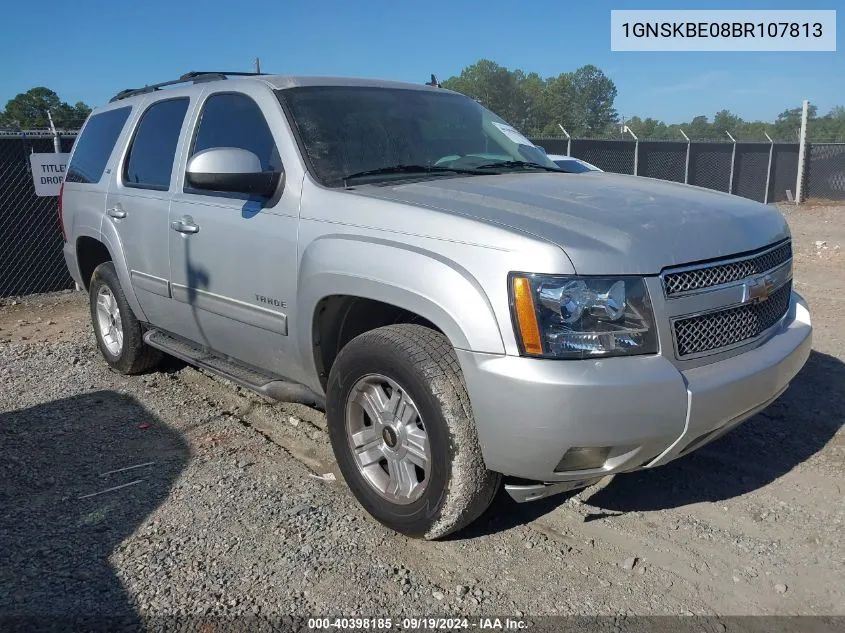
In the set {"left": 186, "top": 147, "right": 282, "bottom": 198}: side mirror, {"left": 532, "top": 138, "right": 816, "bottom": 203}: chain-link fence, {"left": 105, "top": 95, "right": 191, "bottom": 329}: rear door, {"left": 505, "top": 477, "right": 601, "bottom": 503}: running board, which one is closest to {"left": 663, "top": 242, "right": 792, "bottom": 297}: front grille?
{"left": 505, "top": 477, "right": 601, "bottom": 503}: running board

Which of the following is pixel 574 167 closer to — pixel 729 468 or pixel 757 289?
pixel 729 468

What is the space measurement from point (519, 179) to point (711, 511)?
1805 mm

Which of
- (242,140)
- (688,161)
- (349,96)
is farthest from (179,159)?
(688,161)

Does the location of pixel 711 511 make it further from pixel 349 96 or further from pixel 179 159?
pixel 179 159

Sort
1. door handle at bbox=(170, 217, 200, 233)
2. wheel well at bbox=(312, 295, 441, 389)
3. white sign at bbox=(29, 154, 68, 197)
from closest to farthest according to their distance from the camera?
wheel well at bbox=(312, 295, 441, 389)
door handle at bbox=(170, 217, 200, 233)
white sign at bbox=(29, 154, 68, 197)

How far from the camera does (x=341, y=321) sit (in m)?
3.48

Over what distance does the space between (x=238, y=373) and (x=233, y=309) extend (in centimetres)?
41

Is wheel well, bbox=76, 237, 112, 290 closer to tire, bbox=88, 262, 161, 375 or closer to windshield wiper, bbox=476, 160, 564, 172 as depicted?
tire, bbox=88, 262, 161, 375

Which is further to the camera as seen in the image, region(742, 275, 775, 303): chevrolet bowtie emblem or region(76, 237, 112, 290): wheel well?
region(76, 237, 112, 290): wheel well

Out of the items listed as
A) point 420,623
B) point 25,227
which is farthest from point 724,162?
point 420,623

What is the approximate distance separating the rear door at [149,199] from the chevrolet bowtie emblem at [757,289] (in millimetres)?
3152

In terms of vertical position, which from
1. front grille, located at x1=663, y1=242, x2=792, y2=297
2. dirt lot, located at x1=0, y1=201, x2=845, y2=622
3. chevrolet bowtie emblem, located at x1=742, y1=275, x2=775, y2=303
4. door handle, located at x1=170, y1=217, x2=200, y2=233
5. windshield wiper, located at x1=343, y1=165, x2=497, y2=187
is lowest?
dirt lot, located at x1=0, y1=201, x2=845, y2=622

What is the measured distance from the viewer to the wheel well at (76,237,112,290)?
570 centimetres

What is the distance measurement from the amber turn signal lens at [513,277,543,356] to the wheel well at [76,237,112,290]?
4.09m
